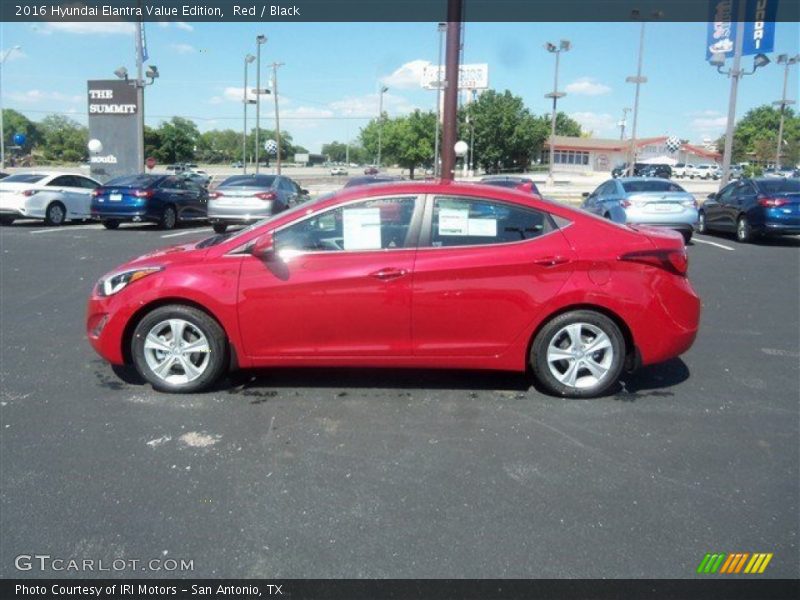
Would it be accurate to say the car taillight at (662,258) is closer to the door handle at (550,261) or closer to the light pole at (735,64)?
the door handle at (550,261)

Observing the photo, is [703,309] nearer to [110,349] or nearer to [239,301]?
[239,301]

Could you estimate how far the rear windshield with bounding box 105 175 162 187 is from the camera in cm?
1659

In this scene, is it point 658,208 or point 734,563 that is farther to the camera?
point 658,208

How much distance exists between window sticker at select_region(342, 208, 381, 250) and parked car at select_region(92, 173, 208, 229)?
13.1 metres

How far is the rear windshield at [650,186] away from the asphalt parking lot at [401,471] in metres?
8.77

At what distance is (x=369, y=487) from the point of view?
349 cm

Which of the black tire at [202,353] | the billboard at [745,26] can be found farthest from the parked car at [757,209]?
the black tire at [202,353]

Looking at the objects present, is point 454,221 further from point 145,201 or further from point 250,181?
point 145,201

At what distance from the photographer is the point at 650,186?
14.2 metres

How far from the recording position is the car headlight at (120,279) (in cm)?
473

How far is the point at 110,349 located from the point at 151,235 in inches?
447

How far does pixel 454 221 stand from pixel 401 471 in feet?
5.99

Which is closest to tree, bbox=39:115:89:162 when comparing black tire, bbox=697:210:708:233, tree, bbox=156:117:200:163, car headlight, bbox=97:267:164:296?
tree, bbox=156:117:200:163
